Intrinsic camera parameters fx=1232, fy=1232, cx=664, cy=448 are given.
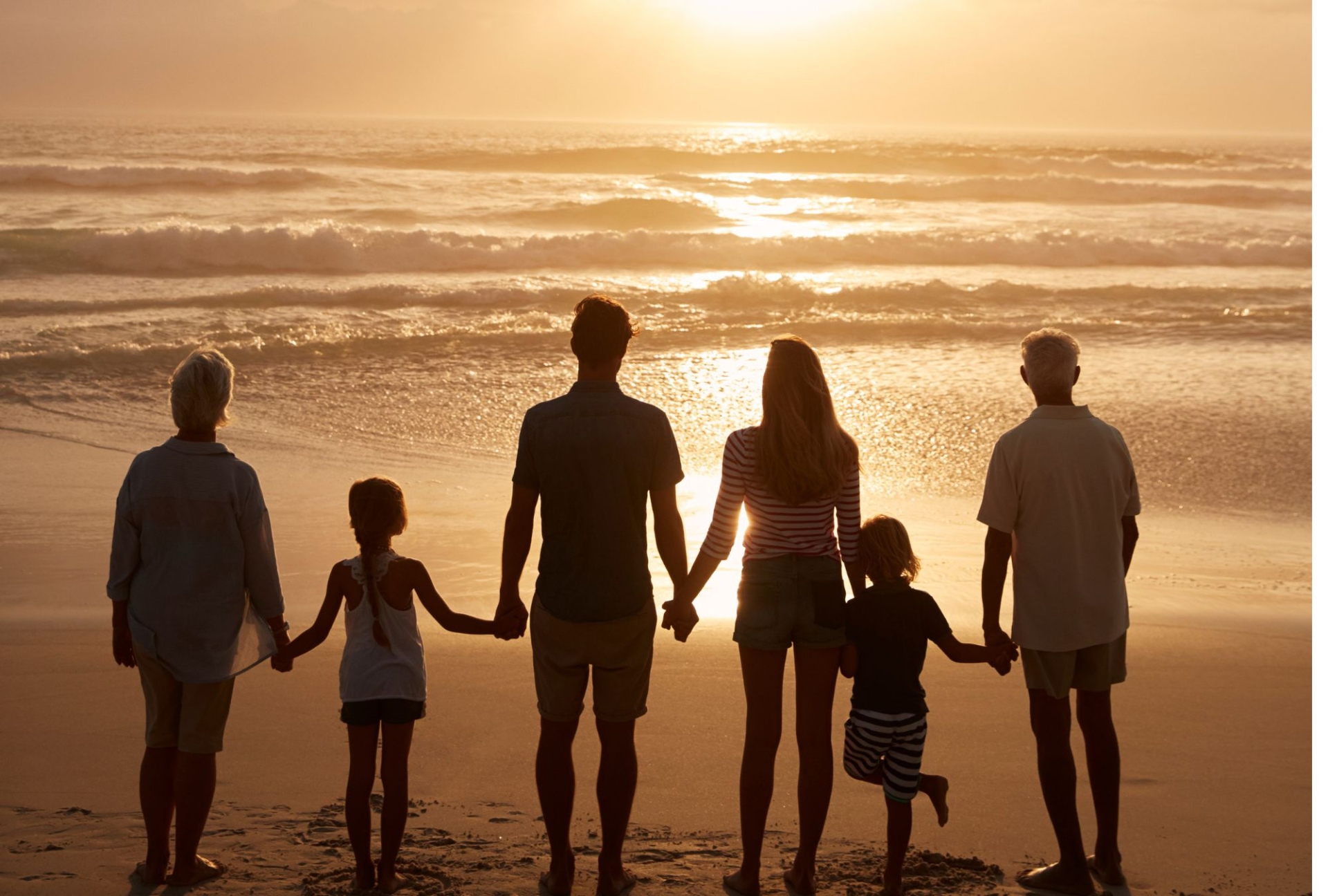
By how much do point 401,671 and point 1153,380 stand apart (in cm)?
1137

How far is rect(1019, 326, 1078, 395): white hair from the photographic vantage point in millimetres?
3783

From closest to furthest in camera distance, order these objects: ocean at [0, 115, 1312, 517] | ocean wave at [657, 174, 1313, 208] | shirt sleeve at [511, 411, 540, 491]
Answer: shirt sleeve at [511, 411, 540, 491] → ocean at [0, 115, 1312, 517] → ocean wave at [657, 174, 1313, 208]

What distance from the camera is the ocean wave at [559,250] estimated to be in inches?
857

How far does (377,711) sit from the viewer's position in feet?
A: 12.0

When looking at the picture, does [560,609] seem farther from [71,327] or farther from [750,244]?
[750,244]

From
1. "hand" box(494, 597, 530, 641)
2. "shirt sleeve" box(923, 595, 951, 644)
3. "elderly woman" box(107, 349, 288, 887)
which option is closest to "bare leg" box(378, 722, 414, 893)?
"hand" box(494, 597, 530, 641)

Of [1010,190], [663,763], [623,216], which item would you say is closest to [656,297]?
[623,216]

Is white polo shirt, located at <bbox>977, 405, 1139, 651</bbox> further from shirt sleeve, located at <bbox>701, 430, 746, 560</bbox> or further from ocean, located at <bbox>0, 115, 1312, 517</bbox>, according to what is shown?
ocean, located at <bbox>0, 115, 1312, 517</bbox>

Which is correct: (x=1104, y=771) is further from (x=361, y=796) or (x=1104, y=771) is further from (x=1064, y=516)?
(x=361, y=796)

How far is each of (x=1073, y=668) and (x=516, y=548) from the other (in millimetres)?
1776

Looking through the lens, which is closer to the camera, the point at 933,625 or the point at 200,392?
the point at 200,392

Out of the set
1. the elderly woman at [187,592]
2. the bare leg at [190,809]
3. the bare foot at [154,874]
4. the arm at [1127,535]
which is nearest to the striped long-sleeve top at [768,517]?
the arm at [1127,535]

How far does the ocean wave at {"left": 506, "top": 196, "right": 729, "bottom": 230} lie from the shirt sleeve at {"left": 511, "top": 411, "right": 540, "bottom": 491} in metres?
25.6

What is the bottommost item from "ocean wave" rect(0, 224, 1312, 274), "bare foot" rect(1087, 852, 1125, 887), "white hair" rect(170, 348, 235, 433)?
"bare foot" rect(1087, 852, 1125, 887)
